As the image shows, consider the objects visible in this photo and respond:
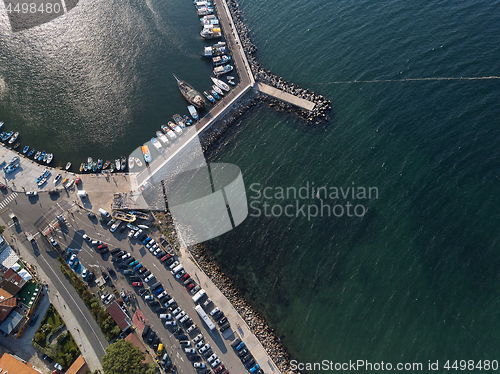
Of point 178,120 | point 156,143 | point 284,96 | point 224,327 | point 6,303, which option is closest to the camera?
point 6,303

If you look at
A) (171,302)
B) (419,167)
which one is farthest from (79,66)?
(419,167)

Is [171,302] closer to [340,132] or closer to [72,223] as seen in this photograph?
[72,223]

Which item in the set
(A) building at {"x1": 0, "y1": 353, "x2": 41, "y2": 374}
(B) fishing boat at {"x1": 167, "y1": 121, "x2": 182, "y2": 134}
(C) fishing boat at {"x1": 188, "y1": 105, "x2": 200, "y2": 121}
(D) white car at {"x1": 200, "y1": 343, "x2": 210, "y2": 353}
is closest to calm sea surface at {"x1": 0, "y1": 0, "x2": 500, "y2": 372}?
(B) fishing boat at {"x1": 167, "y1": 121, "x2": 182, "y2": 134}

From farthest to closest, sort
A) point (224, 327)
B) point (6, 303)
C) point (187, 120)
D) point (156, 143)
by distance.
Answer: point (187, 120)
point (156, 143)
point (224, 327)
point (6, 303)

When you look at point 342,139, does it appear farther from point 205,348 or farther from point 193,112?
point 205,348

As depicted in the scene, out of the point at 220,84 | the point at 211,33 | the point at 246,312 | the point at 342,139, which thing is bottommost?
the point at 246,312

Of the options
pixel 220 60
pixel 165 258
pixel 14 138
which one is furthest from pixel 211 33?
pixel 165 258

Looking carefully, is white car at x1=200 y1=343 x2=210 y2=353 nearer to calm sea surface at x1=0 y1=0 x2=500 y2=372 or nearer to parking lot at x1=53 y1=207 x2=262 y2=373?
parking lot at x1=53 y1=207 x2=262 y2=373
